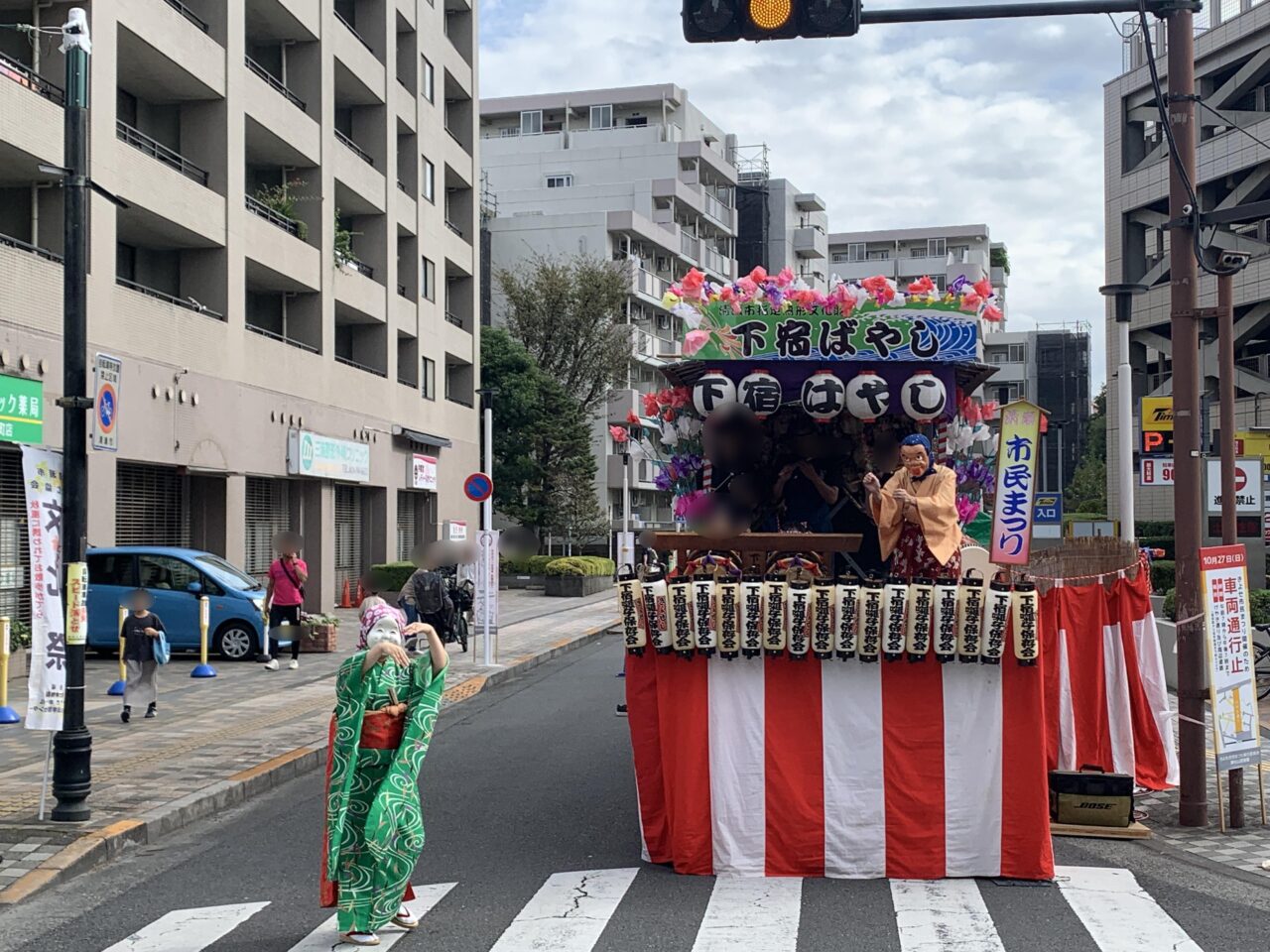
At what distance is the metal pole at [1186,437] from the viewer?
8539 mm

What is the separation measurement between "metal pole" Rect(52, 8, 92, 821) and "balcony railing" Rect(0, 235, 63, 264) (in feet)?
31.7

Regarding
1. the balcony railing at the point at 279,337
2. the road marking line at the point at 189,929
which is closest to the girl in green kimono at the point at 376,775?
the road marking line at the point at 189,929

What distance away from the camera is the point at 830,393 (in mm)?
8773

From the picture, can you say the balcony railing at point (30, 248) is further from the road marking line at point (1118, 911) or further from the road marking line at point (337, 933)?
the road marking line at point (1118, 911)

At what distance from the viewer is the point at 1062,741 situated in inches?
367

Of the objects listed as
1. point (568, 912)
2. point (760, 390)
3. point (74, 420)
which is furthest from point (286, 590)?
point (568, 912)

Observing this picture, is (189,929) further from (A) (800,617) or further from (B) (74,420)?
(B) (74,420)

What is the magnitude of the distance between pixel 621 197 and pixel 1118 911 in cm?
5328

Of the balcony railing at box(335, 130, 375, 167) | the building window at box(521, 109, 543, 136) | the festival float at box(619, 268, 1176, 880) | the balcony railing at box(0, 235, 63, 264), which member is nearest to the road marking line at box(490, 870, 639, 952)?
the festival float at box(619, 268, 1176, 880)

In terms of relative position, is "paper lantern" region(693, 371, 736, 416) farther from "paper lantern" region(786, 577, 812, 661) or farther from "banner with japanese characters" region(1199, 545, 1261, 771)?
"banner with japanese characters" region(1199, 545, 1261, 771)

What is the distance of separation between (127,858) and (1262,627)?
1298 cm

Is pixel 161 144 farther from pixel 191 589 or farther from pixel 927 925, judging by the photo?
pixel 927 925

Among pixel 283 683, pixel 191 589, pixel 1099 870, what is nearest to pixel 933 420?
pixel 1099 870

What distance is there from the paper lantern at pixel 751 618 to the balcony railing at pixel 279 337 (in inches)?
785
